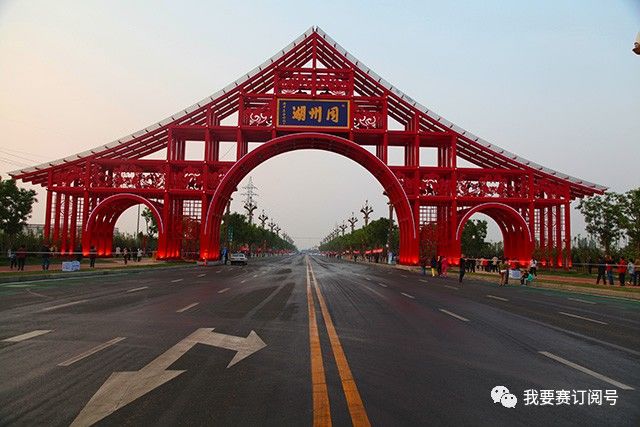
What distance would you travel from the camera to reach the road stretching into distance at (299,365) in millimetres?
5223

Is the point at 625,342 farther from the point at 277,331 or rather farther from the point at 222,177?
the point at 222,177

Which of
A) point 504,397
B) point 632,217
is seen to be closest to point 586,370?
point 504,397

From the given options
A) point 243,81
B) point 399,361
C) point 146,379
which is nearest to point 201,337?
point 146,379

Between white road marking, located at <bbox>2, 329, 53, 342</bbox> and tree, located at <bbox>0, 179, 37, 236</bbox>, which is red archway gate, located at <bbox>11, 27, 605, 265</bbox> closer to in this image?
tree, located at <bbox>0, 179, 37, 236</bbox>

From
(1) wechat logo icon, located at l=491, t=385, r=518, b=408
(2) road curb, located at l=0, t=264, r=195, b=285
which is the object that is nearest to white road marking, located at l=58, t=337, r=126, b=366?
(1) wechat logo icon, located at l=491, t=385, r=518, b=408

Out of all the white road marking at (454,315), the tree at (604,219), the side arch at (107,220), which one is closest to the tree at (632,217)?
the tree at (604,219)

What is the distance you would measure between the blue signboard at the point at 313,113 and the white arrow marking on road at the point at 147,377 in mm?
46161

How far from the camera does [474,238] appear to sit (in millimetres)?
80938

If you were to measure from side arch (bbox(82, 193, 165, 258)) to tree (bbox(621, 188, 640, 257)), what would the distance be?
42.7 m

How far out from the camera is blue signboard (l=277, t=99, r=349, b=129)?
54375 millimetres

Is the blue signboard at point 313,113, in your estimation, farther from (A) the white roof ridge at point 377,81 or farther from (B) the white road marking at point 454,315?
(B) the white road marking at point 454,315

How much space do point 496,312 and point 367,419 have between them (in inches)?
454

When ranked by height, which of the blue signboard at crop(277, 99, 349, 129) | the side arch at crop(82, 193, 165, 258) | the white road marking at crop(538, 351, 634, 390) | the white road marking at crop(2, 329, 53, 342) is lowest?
the white road marking at crop(2, 329, 53, 342)

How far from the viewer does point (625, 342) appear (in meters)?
10.3
